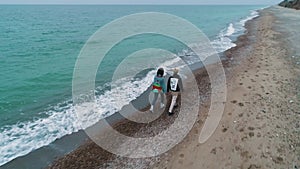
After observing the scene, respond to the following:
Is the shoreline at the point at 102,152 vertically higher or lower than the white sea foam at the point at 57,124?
lower

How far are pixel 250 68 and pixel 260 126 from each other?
7814 mm

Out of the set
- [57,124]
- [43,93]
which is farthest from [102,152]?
[43,93]

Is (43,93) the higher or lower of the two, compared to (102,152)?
higher

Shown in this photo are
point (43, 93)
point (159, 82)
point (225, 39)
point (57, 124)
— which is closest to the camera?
point (159, 82)

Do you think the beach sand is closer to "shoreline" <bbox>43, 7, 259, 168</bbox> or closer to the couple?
"shoreline" <bbox>43, 7, 259, 168</bbox>

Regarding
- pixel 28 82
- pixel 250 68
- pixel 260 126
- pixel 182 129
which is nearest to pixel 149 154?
pixel 182 129

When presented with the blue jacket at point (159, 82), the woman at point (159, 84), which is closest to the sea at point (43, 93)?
the woman at point (159, 84)

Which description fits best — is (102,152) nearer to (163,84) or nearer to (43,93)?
(163,84)

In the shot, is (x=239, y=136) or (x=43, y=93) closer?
(x=239, y=136)

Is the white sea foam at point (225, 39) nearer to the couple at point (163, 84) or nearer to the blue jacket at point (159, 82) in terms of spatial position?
the couple at point (163, 84)

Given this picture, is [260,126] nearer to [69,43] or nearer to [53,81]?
[53,81]

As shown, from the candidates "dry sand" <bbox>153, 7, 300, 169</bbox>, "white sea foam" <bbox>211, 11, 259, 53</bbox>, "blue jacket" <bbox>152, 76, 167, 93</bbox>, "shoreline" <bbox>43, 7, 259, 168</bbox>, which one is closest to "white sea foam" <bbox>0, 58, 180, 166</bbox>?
"shoreline" <bbox>43, 7, 259, 168</bbox>

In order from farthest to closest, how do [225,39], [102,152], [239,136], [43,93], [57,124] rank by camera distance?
[225,39]
[43,93]
[57,124]
[102,152]
[239,136]

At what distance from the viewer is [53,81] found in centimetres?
1658
